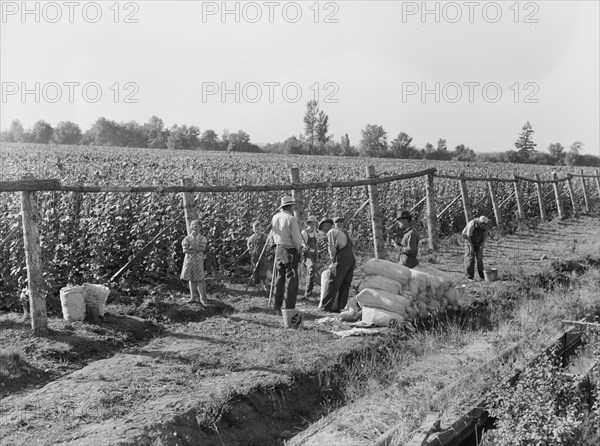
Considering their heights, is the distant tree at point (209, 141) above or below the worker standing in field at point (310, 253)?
above

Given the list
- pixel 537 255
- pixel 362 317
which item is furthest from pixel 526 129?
pixel 362 317

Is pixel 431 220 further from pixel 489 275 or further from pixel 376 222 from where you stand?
pixel 489 275

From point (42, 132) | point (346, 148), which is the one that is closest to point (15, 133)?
point (42, 132)

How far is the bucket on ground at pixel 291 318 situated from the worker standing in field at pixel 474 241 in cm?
510

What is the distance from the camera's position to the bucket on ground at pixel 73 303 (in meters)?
9.05

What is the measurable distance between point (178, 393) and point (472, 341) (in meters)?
4.10

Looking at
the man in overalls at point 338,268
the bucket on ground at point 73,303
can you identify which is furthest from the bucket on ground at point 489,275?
the bucket on ground at point 73,303

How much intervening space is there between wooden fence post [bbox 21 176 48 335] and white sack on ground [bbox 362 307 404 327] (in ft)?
13.8

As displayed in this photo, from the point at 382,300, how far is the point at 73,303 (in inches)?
164

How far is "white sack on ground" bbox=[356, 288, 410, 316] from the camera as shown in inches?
374

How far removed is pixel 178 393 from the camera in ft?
22.8

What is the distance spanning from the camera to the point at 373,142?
9056 cm

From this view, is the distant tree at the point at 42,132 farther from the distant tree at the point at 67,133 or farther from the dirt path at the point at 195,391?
the dirt path at the point at 195,391

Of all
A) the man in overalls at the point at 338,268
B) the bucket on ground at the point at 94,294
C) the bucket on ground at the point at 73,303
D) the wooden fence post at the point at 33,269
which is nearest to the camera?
the wooden fence post at the point at 33,269
